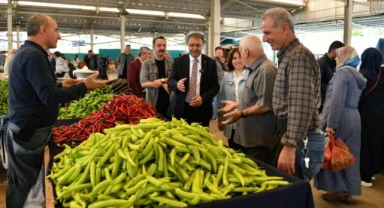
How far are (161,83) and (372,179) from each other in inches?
117

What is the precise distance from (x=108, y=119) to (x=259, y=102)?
1.31m

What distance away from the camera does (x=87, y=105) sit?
3.95 metres

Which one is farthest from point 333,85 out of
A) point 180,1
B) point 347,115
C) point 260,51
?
point 180,1

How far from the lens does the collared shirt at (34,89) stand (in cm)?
248

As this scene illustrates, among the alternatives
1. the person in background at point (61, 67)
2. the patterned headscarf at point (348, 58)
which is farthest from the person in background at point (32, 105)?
the person in background at point (61, 67)

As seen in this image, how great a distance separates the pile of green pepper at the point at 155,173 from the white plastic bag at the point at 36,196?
805 millimetres

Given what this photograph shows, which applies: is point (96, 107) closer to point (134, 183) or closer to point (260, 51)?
point (260, 51)

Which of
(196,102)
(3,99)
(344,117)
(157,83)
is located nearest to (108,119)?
(196,102)

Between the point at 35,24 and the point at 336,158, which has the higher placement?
the point at 35,24

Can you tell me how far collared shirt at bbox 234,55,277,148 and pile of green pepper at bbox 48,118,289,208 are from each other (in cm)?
81

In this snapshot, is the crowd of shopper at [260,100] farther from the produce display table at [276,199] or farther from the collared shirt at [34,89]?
the produce display table at [276,199]

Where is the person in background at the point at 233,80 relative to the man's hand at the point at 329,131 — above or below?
above

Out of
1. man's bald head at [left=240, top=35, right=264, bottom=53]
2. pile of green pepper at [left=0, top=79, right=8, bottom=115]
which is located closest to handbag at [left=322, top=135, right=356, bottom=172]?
man's bald head at [left=240, top=35, right=264, bottom=53]

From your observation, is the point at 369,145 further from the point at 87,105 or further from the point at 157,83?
the point at 87,105
